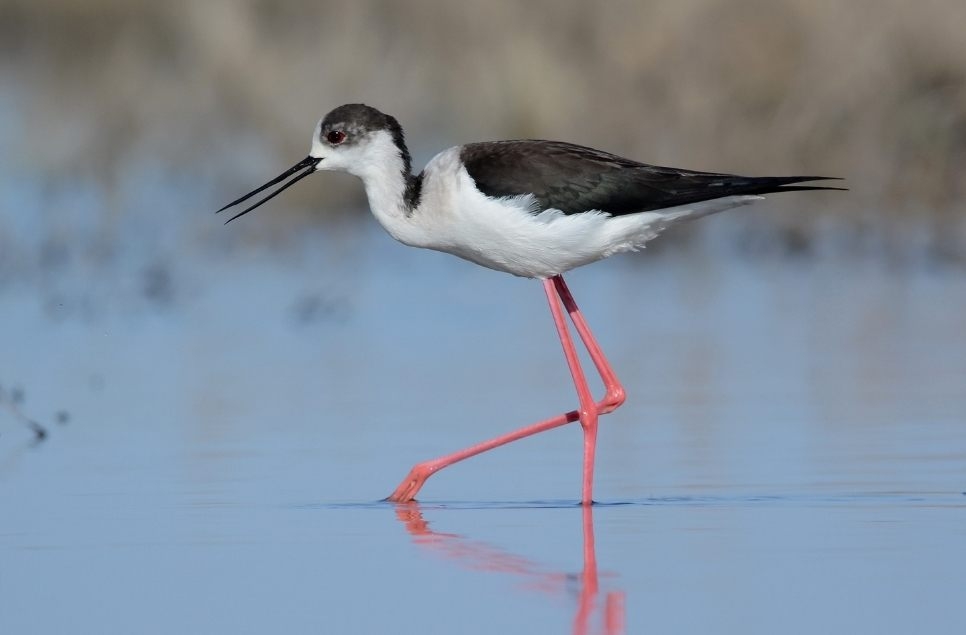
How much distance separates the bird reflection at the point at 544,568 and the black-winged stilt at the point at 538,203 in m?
0.57

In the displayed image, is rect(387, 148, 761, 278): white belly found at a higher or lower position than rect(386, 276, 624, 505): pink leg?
higher

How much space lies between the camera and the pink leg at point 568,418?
5.73 meters

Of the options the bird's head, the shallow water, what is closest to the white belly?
the bird's head

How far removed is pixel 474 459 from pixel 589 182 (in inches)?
39.0

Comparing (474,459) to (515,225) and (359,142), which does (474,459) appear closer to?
(515,225)

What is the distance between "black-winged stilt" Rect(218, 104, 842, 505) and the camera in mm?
6027

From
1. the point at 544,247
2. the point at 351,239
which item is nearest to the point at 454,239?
the point at 544,247

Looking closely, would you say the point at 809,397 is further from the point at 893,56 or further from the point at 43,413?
the point at 893,56

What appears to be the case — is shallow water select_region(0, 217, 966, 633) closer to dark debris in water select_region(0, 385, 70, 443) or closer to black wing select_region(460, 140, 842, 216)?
dark debris in water select_region(0, 385, 70, 443)

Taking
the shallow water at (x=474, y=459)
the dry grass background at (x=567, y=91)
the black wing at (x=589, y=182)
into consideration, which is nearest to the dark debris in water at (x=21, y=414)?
the shallow water at (x=474, y=459)

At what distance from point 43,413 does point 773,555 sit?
3136 millimetres

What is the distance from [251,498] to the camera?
5.55 meters

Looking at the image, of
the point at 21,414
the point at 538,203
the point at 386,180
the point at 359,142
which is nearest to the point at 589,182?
the point at 538,203

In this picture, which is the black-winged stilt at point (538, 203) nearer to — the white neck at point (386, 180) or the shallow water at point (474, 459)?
the white neck at point (386, 180)
